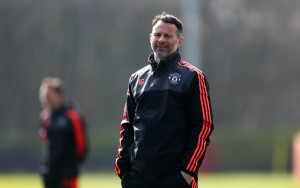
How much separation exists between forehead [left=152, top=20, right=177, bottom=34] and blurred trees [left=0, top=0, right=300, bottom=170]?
33819 millimetres

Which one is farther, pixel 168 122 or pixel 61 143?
pixel 61 143

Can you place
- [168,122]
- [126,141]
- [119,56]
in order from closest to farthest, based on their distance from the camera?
[168,122], [126,141], [119,56]

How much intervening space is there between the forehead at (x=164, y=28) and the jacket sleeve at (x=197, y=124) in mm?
402

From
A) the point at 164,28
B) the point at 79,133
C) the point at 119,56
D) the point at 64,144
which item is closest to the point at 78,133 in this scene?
the point at 79,133

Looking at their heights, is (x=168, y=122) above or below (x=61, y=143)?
above

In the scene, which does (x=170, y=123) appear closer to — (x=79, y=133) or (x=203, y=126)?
(x=203, y=126)

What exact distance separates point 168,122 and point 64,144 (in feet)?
18.6

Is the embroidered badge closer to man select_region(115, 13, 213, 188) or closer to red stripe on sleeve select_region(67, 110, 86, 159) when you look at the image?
man select_region(115, 13, 213, 188)

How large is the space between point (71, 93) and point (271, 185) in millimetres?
20575

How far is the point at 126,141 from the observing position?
7.73 m

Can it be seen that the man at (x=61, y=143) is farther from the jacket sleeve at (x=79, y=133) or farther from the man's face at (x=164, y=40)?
the man's face at (x=164, y=40)

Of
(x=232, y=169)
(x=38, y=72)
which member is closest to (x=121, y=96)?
(x=38, y=72)

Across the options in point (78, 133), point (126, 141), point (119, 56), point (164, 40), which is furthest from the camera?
point (119, 56)

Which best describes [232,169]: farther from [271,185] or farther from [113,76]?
[271,185]
